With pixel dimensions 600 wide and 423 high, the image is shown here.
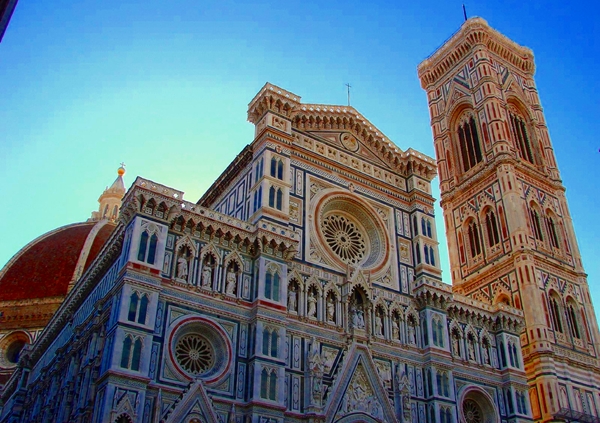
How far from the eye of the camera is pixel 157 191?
2169 centimetres

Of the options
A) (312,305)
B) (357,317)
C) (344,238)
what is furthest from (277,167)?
(357,317)

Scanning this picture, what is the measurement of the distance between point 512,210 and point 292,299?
56.5 feet

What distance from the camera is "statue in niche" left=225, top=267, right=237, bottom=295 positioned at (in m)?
22.0

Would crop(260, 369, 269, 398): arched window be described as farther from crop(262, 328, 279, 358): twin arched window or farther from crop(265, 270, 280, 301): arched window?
crop(265, 270, 280, 301): arched window

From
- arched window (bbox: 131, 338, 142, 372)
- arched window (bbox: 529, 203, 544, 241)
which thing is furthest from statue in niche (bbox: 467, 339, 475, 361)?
arched window (bbox: 131, 338, 142, 372)

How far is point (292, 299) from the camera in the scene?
23344 mm

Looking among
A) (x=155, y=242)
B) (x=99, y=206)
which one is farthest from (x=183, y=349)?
(x=99, y=206)

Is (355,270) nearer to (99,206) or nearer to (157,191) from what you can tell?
(157,191)

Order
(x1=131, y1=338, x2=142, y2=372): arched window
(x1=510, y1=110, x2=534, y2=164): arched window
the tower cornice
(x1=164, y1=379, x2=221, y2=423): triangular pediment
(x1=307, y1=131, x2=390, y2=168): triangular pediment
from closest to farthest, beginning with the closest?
A: (x1=131, y1=338, x2=142, y2=372): arched window, (x1=164, y1=379, x2=221, y2=423): triangular pediment, (x1=307, y1=131, x2=390, y2=168): triangular pediment, (x1=510, y1=110, x2=534, y2=164): arched window, the tower cornice

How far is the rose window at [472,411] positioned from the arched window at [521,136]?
1821 cm

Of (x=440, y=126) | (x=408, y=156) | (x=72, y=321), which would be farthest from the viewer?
(x=440, y=126)

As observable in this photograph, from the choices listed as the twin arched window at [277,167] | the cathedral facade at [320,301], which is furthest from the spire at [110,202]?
the twin arched window at [277,167]

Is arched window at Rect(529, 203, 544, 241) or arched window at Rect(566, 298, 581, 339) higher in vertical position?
arched window at Rect(529, 203, 544, 241)

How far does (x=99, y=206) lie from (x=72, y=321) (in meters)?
35.7
